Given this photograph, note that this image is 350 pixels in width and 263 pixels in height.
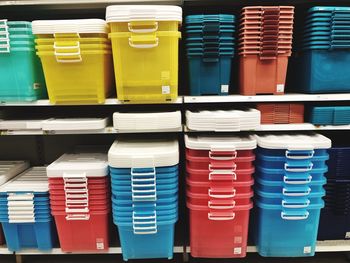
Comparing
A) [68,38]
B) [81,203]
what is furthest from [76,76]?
[81,203]

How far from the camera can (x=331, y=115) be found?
5.23 feet

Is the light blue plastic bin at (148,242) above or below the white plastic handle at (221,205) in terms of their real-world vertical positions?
below

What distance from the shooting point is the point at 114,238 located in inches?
69.7

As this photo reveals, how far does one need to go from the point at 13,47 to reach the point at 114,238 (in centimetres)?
137

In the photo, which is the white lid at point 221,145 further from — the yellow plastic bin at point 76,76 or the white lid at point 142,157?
the yellow plastic bin at point 76,76

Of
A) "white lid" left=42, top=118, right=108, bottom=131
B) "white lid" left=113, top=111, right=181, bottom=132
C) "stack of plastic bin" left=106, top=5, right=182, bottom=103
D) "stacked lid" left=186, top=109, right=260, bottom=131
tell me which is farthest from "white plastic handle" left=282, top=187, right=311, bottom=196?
"white lid" left=42, top=118, right=108, bottom=131

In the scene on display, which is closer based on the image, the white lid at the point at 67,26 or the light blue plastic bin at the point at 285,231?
the white lid at the point at 67,26

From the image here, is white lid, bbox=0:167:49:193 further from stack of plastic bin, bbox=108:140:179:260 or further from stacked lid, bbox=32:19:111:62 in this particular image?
stacked lid, bbox=32:19:111:62

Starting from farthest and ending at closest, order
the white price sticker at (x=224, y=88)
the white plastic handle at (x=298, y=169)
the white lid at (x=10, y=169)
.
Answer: the white lid at (x=10, y=169) → the white price sticker at (x=224, y=88) → the white plastic handle at (x=298, y=169)

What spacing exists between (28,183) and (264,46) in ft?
5.60

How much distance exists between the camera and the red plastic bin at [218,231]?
1.54m

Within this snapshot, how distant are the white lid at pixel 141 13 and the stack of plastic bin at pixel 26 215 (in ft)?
3.66

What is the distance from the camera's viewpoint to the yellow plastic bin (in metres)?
1.49

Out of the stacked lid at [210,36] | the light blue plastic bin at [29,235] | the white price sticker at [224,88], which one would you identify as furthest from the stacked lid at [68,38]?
the light blue plastic bin at [29,235]
